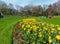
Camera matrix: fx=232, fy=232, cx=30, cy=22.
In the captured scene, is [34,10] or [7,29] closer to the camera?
[7,29]

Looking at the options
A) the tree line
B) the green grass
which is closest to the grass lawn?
the green grass

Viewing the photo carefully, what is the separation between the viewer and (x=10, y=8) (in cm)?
5688

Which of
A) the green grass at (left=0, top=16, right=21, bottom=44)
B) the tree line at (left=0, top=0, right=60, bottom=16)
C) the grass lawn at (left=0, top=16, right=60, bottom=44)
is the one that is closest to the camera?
the green grass at (left=0, top=16, right=21, bottom=44)

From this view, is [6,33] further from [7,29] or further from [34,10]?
[34,10]

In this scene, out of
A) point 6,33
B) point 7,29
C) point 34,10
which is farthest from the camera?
point 34,10

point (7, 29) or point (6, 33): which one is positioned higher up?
point (6, 33)

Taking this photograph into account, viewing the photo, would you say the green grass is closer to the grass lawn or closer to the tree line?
the grass lawn

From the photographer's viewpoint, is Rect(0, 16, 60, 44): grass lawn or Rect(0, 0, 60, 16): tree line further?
Rect(0, 0, 60, 16): tree line

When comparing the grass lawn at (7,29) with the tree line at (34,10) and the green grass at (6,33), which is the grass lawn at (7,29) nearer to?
the green grass at (6,33)

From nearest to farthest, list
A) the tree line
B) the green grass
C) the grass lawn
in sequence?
the green grass → the grass lawn → the tree line

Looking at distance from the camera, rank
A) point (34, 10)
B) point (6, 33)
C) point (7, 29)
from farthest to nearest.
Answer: point (34, 10), point (7, 29), point (6, 33)

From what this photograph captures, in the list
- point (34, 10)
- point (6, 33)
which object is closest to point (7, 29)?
point (6, 33)

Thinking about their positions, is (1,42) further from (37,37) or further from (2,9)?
(2,9)

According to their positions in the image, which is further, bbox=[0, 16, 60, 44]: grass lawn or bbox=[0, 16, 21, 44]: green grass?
bbox=[0, 16, 60, 44]: grass lawn
